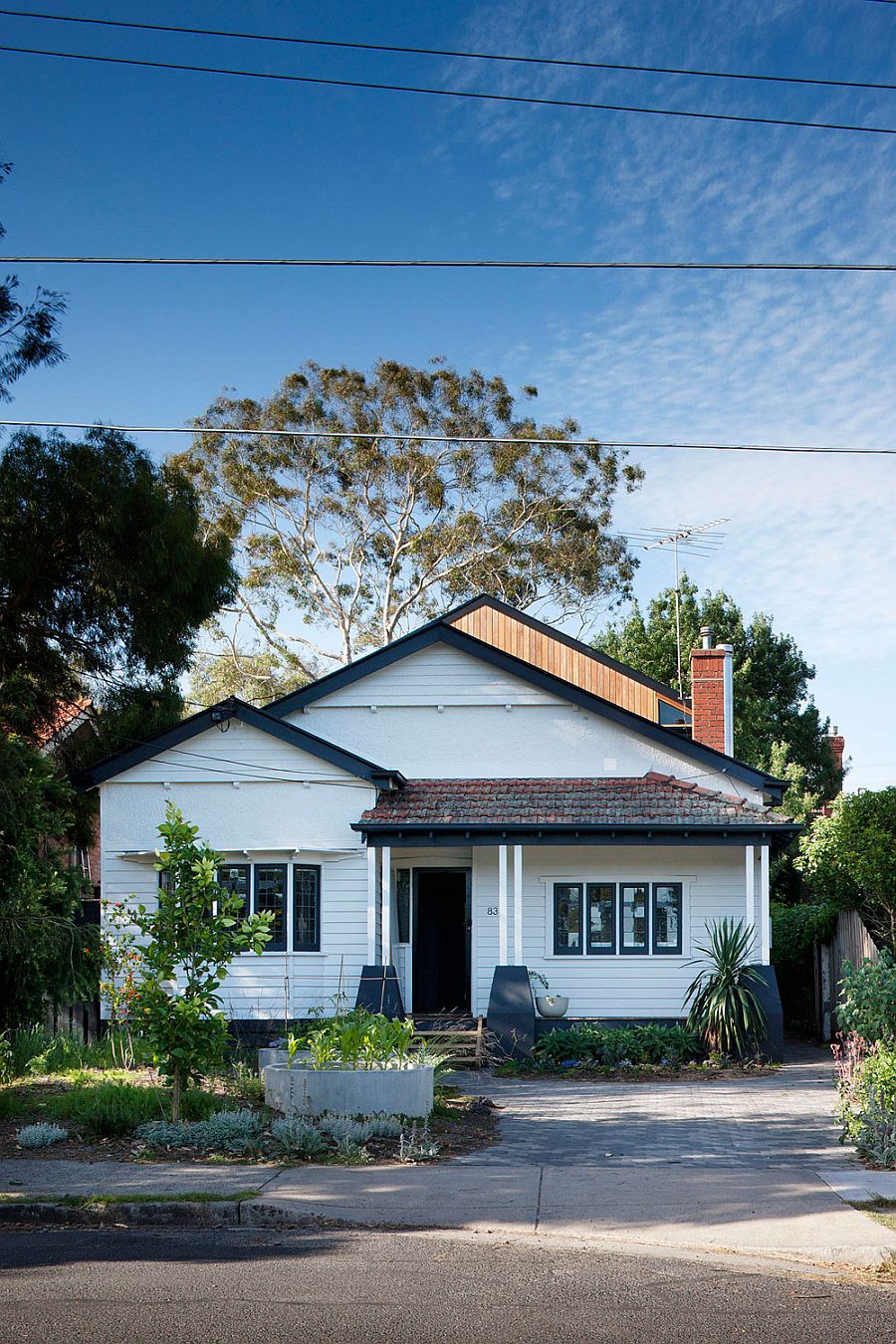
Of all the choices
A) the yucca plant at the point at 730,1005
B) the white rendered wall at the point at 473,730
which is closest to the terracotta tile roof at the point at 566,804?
the white rendered wall at the point at 473,730

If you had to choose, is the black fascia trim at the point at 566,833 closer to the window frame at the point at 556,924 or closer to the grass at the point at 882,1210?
the window frame at the point at 556,924

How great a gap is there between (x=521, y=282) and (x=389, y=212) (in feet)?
11.9

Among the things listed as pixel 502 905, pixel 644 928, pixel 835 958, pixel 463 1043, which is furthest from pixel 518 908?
pixel 835 958

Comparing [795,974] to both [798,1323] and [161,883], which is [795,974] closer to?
[161,883]

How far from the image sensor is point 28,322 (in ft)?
51.9

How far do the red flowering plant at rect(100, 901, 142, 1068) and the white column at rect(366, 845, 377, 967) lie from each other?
3.46 metres

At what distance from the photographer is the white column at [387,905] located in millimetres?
19844

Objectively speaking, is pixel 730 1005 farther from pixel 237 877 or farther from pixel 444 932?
pixel 237 877

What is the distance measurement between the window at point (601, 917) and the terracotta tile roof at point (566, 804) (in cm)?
160

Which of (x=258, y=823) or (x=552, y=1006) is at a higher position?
(x=258, y=823)

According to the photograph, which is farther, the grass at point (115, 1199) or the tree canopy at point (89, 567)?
the tree canopy at point (89, 567)

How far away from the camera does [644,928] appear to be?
20688mm

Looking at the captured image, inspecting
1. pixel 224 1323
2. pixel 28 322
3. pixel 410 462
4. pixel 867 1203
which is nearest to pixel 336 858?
pixel 28 322

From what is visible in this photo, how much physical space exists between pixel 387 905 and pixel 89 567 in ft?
24.0
